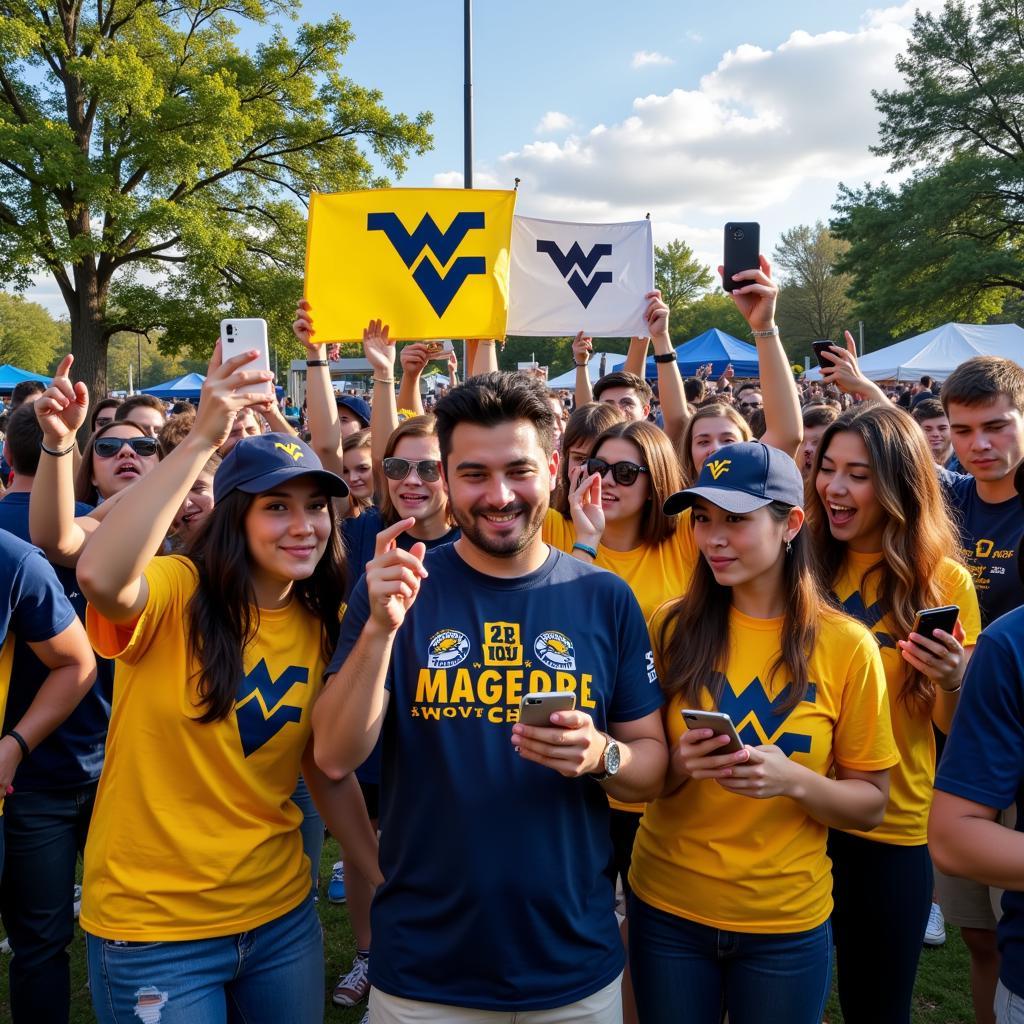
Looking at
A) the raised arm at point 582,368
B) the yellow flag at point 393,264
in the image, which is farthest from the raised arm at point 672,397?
the yellow flag at point 393,264

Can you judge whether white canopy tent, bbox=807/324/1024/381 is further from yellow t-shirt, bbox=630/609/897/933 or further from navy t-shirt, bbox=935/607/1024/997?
navy t-shirt, bbox=935/607/1024/997

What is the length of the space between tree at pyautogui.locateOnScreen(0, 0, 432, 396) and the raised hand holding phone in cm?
2093

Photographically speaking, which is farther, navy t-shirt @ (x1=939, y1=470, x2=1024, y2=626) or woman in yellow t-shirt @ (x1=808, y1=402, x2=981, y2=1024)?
navy t-shirt @ (x1=939, y1=470, x2=1024, y2=626)

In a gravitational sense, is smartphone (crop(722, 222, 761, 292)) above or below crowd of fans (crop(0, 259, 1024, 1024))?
above

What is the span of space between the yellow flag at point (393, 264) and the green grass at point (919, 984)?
3433 millimetres

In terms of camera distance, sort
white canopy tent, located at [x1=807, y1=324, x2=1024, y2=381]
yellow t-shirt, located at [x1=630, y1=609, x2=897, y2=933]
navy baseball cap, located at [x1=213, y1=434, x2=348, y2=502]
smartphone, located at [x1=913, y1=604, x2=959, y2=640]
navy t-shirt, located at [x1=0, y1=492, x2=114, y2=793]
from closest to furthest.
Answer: yellow t-shirt, located at [x1=630, y1=609, x2=897, y2=933]
navy baseball cap, located at [x1=213, y1=434, x2=348, y2=502]
smartphone, located at [x1=913, y1=604, x2=959, y2=640]
navy t-shirt, located at [x1=0, y1=492, x2=114, y2=793]
white canopy tent, located at [x1=807, y1=324, x2=1024, y2=381]

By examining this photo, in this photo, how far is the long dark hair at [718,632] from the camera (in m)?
2.43

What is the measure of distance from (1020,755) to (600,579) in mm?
1034

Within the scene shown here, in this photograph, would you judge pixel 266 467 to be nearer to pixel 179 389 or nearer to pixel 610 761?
pixel 610 761

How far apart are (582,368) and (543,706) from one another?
17.0 feet

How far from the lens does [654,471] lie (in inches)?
146

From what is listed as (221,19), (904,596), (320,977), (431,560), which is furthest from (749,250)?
(221,19)

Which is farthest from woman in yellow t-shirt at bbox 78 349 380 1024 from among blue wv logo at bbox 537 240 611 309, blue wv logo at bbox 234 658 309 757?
blue wv logo at bbox 537 240 611 309

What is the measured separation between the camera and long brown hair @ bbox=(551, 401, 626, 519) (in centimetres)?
421
